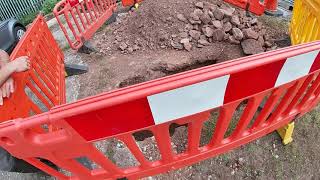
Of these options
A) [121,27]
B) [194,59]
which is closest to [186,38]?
[194,59]

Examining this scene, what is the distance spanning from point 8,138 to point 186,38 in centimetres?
384

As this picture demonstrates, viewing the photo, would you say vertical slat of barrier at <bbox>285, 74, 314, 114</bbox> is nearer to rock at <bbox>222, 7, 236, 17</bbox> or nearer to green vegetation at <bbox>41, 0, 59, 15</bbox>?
rock at <bbox>222, 7, 236, 17</bbox>

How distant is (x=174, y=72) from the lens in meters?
4.77

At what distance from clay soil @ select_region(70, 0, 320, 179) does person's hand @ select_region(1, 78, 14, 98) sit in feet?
3.94

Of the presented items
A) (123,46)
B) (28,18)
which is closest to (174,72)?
(123,46)

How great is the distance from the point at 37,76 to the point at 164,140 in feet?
6.48

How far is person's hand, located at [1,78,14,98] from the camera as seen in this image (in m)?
2.54

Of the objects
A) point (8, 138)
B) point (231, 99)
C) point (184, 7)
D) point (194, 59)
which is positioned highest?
point (8, 138)

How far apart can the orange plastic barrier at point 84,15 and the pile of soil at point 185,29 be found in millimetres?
275

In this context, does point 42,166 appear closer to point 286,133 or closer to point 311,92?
point 311,92

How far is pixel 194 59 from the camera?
15.9 ft

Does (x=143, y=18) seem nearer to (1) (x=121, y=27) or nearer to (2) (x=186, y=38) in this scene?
(1) (x=121, y=27)

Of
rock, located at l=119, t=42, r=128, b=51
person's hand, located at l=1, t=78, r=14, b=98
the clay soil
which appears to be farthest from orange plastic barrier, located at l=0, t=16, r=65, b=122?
rock, located at l=119, t=42, r=128, b=51

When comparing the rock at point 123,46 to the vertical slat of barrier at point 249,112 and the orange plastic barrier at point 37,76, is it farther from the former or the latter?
the vertical slat of barrier at point 249,112
